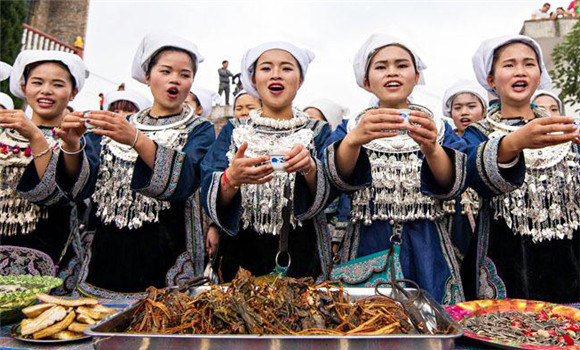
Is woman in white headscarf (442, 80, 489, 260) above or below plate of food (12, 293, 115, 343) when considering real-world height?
above

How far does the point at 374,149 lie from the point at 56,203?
5.32 ft

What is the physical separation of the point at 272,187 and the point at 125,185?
0.72 metres

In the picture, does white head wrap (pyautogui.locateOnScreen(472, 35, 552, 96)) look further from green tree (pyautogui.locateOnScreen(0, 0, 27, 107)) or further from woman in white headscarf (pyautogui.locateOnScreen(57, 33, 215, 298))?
green tree (pyautogui.locateOnScreen(0, 0, 27, 107))

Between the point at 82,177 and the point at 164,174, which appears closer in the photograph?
the point at 164,174

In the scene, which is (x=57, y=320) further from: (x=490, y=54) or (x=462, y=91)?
(x=462, y=91)

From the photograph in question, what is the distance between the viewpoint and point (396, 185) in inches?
76.6

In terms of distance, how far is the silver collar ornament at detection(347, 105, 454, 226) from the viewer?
1936 millimetres

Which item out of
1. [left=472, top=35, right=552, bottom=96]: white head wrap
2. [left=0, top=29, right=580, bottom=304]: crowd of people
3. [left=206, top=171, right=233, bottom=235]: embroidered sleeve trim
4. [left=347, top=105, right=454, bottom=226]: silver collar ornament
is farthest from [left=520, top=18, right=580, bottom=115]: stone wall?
[left=206, top=171, right=233, bottom=235]: embroidered sleeve trim

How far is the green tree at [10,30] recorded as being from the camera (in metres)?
10.7

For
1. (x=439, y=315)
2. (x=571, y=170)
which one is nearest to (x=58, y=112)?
(x=439, y=315)

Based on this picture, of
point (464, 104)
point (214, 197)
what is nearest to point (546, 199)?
point (214, 197)

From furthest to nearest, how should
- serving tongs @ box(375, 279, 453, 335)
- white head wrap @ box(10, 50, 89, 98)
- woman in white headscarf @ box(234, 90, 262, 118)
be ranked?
woman in white headscarf @ box(234, 90, 262, 118) < white head wrap @ box(10, 50, 89, 98) < serving tongs @ box(375, 279, 453, 335)

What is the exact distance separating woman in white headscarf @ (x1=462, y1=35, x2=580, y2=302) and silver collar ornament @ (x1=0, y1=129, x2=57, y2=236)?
7.05ft

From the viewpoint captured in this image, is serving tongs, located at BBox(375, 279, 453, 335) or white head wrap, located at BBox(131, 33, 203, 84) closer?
serving tongs, located at BBox(375, 279, 453, 335)
